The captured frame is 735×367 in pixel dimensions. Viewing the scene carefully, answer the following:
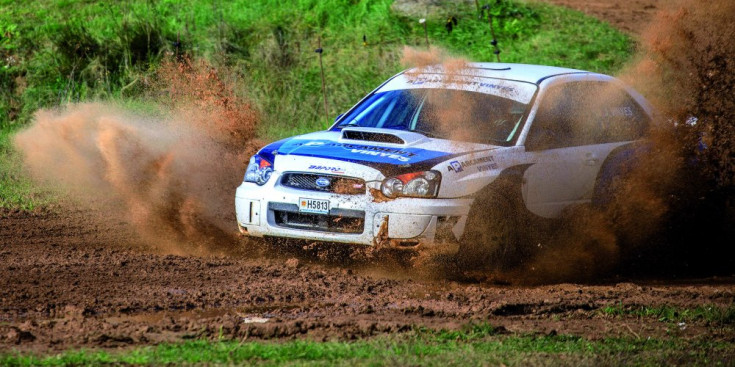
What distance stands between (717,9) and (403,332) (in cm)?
600

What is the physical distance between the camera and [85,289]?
6809 millimetres

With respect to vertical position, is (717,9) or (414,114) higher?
(717,9)

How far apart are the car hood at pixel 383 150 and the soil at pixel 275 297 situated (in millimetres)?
719

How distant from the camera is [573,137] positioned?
27.2 feet

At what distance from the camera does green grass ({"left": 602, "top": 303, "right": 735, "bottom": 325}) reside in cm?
653

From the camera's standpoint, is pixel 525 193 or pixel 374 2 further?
pixel 374 2

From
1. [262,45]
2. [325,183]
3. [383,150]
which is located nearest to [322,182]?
[325,183]

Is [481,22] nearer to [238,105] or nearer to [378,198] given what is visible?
[238,105]

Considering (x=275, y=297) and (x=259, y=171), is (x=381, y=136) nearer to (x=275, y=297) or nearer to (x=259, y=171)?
(x=259, y=171)

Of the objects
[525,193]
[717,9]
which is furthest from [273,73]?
[525,193]

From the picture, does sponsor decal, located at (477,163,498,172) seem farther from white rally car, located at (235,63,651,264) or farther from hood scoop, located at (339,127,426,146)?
hood scoop, located at (339,127,426,146)

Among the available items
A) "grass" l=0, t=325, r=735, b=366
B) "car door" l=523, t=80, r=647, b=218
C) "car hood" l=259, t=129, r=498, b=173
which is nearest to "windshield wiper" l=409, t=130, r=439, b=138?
"car hood" l=259, t=129, r=498, b=173

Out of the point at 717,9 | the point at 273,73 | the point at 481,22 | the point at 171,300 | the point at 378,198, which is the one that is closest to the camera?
the point at 171,300

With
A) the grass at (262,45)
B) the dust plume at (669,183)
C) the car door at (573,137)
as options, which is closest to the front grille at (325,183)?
the dust plume at (669,183)
